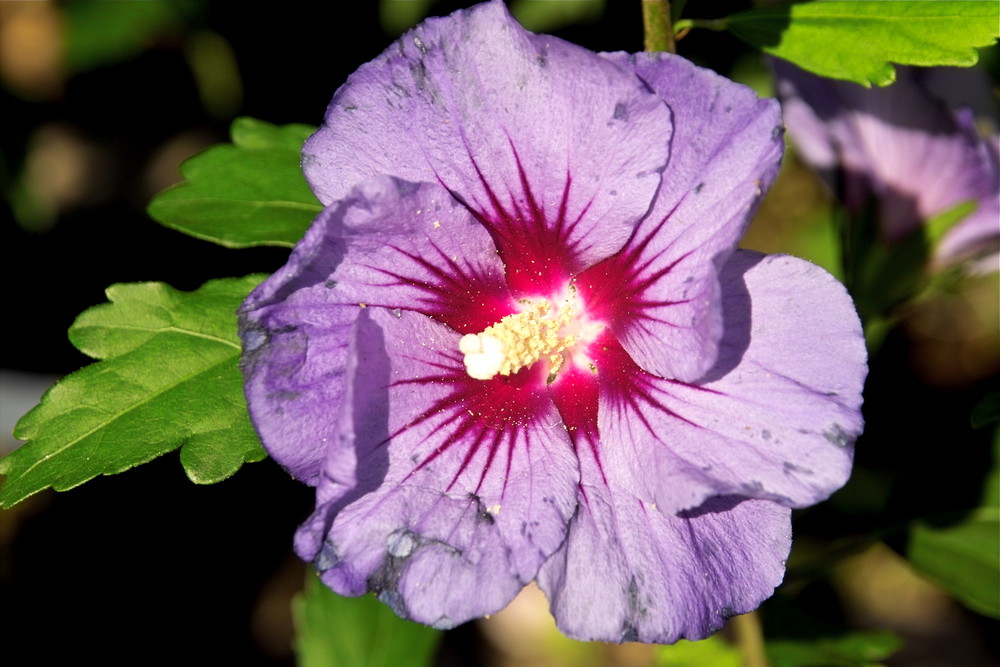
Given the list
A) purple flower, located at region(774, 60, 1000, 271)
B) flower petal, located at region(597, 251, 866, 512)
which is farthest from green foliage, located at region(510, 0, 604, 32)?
flower petal, located at region(597, 251, 866, 512)

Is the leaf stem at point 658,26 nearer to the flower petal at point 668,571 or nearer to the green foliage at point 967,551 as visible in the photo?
the flower petal at point 668,571

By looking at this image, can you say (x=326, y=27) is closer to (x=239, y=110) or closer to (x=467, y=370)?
(x=239, y=110)

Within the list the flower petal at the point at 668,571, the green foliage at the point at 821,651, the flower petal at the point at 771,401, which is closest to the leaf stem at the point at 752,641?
the green foliage at the point at 821,651

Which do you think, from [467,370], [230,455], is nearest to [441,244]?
[467,370]

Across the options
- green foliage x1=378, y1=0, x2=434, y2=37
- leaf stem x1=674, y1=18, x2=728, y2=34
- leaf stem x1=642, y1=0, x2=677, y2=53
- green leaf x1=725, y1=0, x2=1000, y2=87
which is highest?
leaf stem x1=642, y1=0, x2=677, y2=53

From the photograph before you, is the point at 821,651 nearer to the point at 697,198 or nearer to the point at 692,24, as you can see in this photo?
the point at 697,198

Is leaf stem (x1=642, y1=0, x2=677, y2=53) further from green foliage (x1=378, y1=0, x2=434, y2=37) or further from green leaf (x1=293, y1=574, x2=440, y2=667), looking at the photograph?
green leaf (x1=293, y1=574, x2=440, y2=667)
